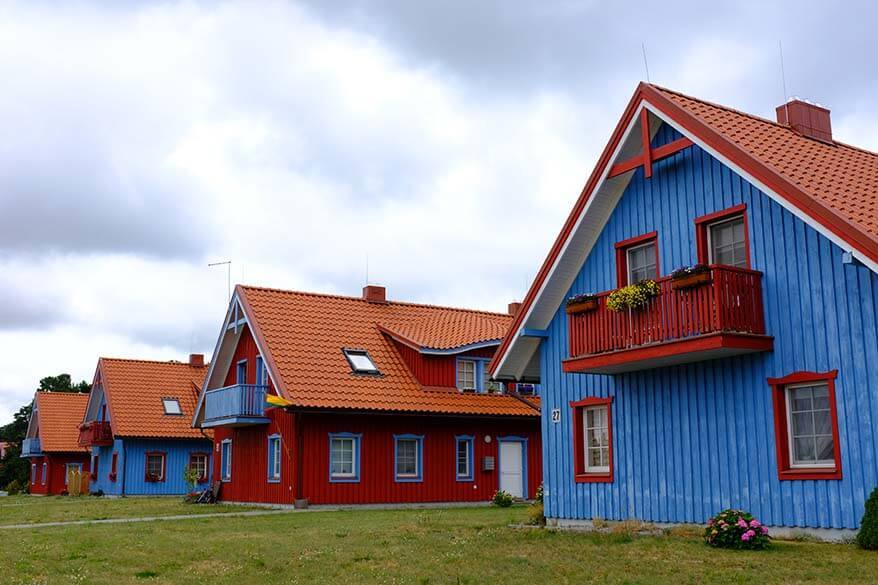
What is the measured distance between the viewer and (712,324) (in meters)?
14.4

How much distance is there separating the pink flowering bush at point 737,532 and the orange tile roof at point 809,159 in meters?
4.37

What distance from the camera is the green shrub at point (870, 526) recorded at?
12.4m

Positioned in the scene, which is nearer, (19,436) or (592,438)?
(592,438)

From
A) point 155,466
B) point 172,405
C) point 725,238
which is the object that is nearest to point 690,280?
point 725,238

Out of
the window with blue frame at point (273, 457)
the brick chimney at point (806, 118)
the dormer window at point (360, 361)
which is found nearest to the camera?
the brick chimney at point (806, 118)

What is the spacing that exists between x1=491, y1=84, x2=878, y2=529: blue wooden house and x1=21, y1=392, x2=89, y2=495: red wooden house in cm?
4024

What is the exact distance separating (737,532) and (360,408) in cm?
1571

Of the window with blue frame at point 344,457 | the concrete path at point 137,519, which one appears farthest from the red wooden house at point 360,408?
the concrete path at point 137,519

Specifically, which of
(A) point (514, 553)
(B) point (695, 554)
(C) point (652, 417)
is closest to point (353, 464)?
(C) point (652, 417)

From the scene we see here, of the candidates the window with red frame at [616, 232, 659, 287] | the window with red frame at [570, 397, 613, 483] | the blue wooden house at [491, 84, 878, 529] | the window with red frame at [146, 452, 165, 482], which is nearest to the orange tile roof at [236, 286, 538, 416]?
the blue wooden house at [491, 84, 878, 529]

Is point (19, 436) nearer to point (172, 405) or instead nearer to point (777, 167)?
point (172, 405)

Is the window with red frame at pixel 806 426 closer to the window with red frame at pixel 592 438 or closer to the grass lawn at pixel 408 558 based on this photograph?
the grass lawn at pixel 408 558

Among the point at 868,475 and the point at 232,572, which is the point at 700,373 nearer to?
the point at 868,475

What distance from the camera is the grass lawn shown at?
1136cm
